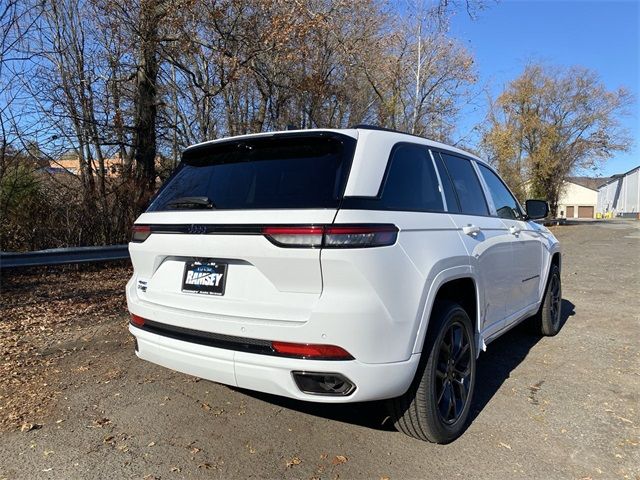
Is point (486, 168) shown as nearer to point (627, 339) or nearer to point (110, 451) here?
point (627, 339)

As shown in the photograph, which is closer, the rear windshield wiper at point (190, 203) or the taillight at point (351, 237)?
the taillight at point (351, 237)

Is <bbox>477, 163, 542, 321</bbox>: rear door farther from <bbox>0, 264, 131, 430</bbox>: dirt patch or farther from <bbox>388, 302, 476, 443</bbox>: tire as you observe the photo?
<bbox>0, 264, 131, 430</bbox>: dirt patch

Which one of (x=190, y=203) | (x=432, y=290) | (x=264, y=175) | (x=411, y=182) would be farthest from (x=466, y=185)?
(x=190, y=203)

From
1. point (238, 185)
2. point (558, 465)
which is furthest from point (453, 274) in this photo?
point (238, 185)

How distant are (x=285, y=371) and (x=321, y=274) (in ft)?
1.82

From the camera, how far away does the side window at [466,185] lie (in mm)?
3834

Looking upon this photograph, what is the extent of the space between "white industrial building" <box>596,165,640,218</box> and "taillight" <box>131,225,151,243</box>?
83442mm

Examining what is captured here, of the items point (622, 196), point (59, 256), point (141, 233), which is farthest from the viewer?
point (622, 196)

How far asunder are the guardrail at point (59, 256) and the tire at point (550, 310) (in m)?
5.83

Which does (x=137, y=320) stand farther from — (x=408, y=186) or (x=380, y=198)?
(x=408, y=186)

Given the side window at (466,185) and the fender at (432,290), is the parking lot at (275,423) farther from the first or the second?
the side window at (466,185)

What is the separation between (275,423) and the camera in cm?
340

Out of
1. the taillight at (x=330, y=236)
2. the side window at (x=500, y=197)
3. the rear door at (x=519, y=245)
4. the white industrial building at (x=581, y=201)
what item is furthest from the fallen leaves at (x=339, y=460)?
the white industrial building at (x=581, y=201)

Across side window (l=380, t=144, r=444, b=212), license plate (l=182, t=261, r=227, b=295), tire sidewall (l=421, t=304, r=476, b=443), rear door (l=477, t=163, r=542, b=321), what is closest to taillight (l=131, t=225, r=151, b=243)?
license plate (l=182, t=261, r=227, b=295)
